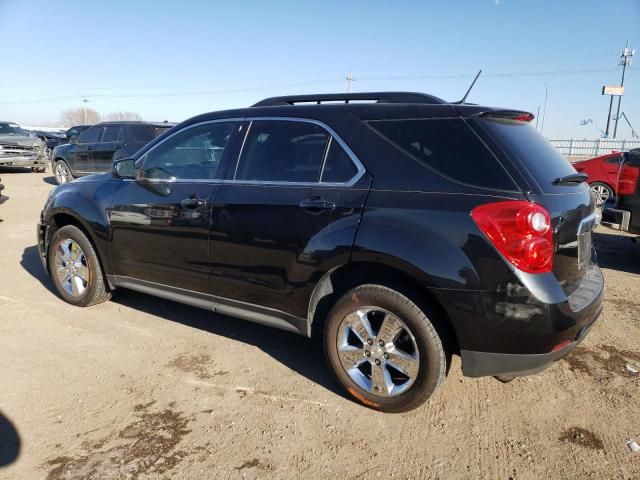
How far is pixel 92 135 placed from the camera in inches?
529

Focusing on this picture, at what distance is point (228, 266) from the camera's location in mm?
3453

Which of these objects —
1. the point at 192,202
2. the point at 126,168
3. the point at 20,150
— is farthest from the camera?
the point at 20,150

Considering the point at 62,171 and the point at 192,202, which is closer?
the point at 192,202

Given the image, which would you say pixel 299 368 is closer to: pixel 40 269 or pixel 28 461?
pixel 28 461

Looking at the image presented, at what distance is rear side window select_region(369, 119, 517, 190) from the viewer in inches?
101

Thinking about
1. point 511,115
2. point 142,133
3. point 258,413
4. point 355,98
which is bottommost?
point 258,413

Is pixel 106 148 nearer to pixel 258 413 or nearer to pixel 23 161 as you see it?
pixel 23 161

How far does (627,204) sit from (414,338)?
191 inches

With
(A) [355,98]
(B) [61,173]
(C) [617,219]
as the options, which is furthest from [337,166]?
(B) [61,173]

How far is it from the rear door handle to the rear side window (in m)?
0.54

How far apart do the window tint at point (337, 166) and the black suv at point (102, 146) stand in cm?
1000

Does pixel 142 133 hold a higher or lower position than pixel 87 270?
higher

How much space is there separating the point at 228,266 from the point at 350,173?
115cm

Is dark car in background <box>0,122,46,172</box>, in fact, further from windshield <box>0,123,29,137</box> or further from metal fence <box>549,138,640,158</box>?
metal fence <box>549,138,640,158</box>
